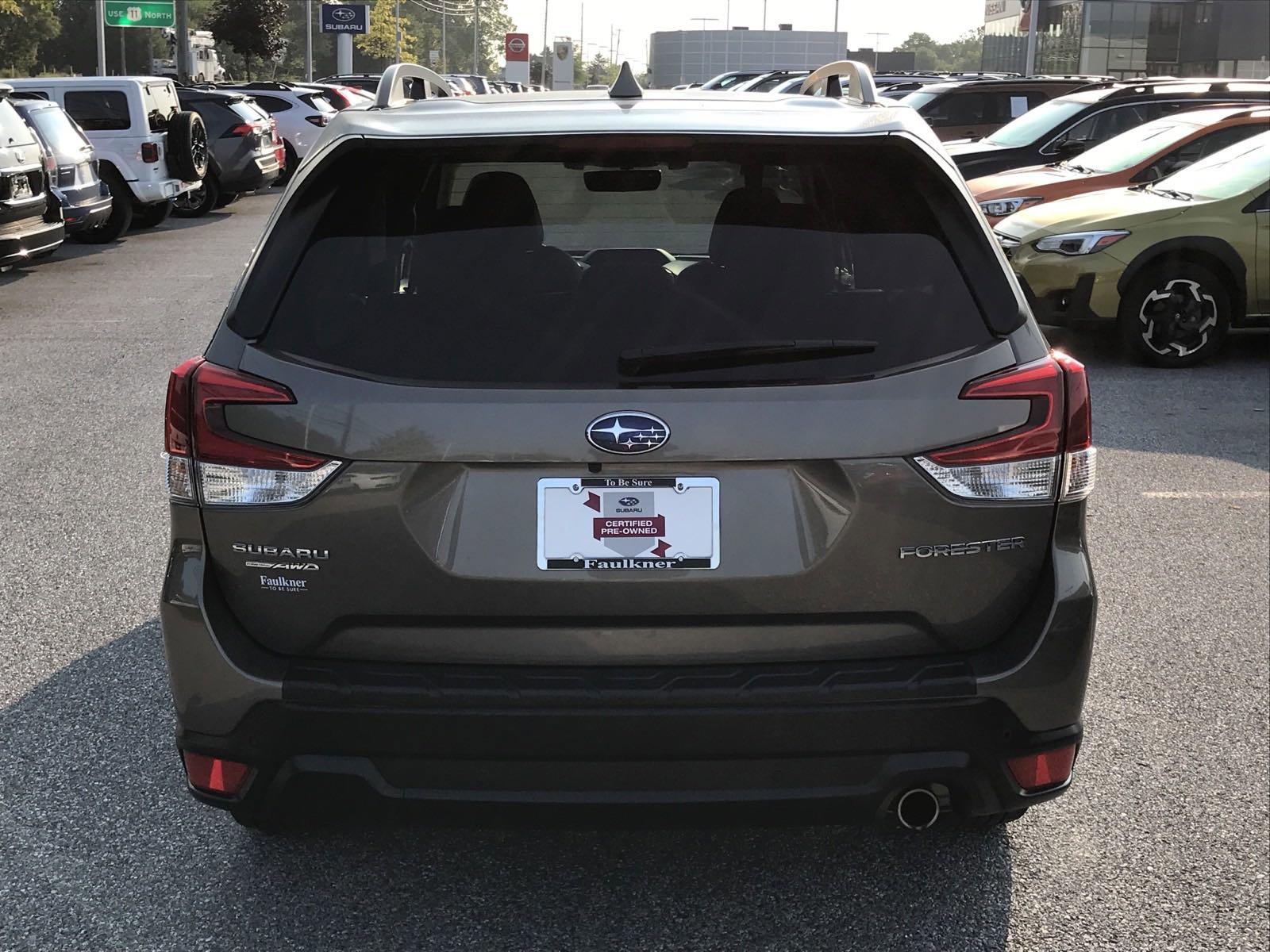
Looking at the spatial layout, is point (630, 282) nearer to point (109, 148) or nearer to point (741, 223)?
point (741, 223)

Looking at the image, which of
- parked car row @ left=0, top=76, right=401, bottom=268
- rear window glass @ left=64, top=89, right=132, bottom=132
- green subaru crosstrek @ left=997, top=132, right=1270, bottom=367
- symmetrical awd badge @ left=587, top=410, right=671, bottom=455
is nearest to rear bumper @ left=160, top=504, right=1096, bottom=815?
symmetrical awd badge @ left=587, top=410, right=671, bottom=455

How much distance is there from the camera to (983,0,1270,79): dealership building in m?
71.9

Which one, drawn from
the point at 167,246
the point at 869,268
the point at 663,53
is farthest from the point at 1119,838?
the point at 663,53

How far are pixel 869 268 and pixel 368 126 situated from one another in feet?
3.29

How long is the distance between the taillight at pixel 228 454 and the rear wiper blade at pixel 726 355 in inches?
22.8

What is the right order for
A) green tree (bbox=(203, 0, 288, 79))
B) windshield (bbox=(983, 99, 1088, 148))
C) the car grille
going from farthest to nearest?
green tree (bbox=(203, 0, 288, 79)) → windshield (bbox=(983, 99, 1088, 148)) → the car grille

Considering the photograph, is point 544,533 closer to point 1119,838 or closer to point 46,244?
point 1119,838

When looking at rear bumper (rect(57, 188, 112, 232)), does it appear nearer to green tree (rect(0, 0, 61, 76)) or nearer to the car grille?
the car grille

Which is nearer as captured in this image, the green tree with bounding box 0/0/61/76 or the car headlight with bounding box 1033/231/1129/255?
the car headlight with bounding box 1033/231/1129/255

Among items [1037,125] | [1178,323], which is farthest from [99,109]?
[1178,323]

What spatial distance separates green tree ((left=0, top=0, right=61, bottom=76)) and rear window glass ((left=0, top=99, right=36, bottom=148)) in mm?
69797

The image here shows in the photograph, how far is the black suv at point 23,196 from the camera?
1381 centimetres

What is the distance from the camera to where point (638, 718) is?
2826 mm

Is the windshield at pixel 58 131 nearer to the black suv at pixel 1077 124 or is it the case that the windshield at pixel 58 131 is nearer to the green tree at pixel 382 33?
the black suv at pixel 1077 124
